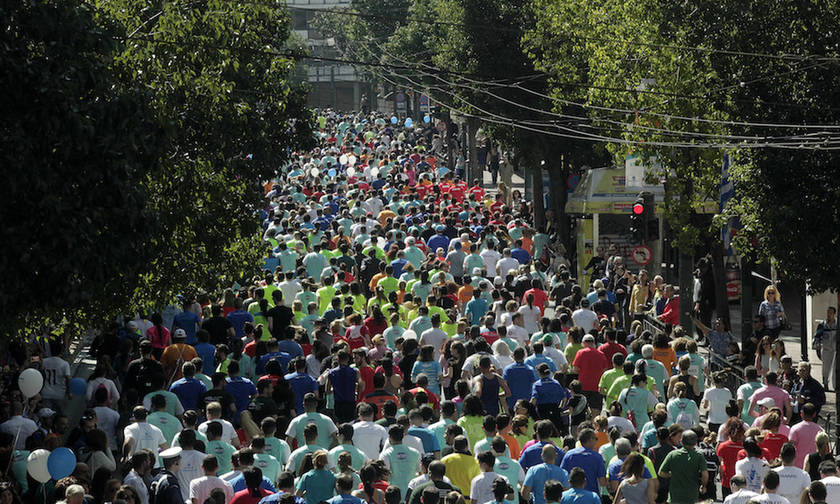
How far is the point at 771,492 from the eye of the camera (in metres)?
11.7

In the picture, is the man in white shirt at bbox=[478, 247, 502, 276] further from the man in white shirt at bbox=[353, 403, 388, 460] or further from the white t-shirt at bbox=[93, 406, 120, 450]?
the man in white shirt at bbox=[353, 403, 388, 460]

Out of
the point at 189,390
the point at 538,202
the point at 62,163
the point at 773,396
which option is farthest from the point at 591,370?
the point at 538,202

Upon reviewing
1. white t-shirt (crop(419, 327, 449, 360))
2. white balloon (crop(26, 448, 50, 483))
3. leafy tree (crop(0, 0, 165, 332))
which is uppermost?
leafy tree (crop(0, 0, 165, 332))

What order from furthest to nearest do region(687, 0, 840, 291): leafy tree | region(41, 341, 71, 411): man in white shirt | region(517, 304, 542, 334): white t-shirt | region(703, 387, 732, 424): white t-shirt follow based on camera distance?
1. region(517, 304, 542, 334): white t-shirt
2. region(687, 0, 840, 291): leafy tree
3. region(41, 341, 71, 411): man in white shirt
4. region(703, 387, 732, 424): white t-shirt

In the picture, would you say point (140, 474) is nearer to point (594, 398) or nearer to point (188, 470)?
point (188, 470)

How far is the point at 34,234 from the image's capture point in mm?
11453

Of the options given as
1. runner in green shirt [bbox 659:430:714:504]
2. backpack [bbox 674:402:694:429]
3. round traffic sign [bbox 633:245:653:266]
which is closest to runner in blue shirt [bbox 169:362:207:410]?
backpack [bbox 674:402:694:429]

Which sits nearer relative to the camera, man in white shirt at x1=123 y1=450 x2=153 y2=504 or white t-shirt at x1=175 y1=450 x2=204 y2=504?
man in white shirt at x1=123 y1=450 x2=153 y2=504

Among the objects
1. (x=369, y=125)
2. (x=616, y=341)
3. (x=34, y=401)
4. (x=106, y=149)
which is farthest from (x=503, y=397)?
(x=369, y=125)

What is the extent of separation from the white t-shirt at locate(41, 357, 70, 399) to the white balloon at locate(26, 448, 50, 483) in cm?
449

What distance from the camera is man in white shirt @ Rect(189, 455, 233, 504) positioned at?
11.6 m

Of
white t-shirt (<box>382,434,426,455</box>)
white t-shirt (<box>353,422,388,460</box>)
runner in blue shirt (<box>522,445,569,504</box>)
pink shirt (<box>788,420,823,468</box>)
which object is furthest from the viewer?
pink shirt (<box>788,420,823,468</box>)

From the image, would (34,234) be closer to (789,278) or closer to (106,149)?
(106,149)

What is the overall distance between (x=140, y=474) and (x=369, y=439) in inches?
92.9
